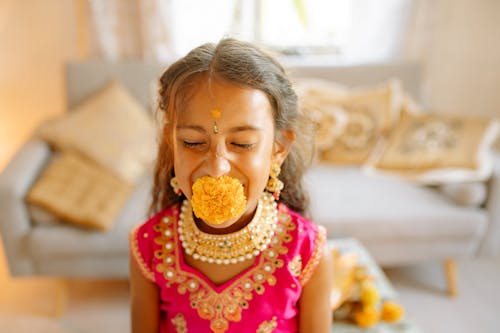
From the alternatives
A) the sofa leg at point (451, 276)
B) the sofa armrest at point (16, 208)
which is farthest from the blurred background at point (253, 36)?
the sofa leg at point (451, 276)

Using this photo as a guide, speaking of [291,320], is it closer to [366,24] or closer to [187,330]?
[187,330]

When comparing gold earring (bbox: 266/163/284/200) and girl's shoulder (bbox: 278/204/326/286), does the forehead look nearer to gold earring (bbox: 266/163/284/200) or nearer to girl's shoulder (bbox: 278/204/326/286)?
gold earring (bbox: 266/163/284/200)

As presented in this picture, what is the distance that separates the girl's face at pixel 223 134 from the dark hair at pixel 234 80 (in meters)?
0.02

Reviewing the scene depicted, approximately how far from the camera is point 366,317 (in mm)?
1378

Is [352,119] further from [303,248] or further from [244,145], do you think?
[244,145]

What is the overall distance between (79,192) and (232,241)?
1256mm

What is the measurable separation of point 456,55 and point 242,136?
2747mm

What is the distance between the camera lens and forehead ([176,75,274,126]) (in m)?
0.79

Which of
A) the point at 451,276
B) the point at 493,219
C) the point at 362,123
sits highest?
the point at 362,123

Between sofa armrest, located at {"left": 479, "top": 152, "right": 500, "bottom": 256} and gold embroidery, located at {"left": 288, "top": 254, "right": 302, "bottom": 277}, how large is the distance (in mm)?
1449

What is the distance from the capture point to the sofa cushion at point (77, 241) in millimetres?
1934

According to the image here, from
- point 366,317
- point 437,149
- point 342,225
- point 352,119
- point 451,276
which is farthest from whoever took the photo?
point 352,119

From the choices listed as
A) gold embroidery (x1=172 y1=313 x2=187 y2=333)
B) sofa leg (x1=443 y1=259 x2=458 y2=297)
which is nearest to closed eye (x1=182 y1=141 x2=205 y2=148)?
gold embroidery (x1=172 y1=313 x2=187 y2=333)

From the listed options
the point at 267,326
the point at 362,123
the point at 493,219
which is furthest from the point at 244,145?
the point at 362,123
